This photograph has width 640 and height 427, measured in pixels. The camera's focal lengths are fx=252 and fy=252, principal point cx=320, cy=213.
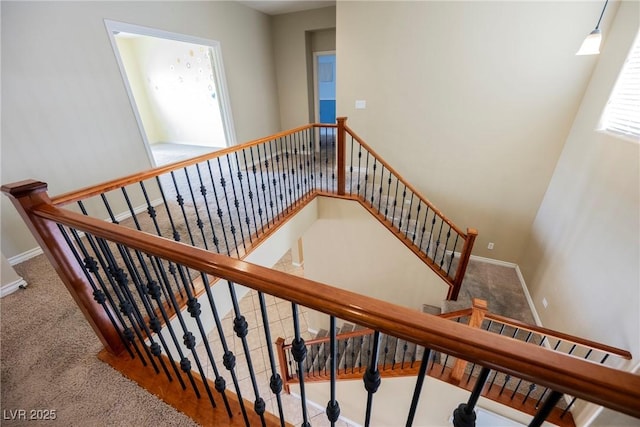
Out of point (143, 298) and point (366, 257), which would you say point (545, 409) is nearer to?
point (143, 298)

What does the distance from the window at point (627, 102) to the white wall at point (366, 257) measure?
238 cm

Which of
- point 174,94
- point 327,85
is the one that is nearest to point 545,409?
point 174,94

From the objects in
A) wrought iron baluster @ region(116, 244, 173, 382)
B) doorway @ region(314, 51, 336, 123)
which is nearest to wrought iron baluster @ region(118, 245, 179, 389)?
wrought iron baluster @ region(116, 244, 173, 382)

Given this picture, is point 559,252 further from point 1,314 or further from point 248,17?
point 248,17

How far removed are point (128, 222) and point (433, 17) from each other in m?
4.61

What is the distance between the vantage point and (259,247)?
2.56 metres

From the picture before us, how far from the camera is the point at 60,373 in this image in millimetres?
1354

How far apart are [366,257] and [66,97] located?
3924mm

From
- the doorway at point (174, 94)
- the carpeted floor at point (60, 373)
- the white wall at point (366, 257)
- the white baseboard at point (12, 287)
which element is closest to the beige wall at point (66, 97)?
the white baseboard at point (12, 287)

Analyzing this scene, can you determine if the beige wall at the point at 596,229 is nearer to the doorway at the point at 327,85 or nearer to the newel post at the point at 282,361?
the newel post at the point at 282,361

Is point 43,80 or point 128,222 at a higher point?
point 43,80

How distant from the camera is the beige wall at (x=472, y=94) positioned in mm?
3053

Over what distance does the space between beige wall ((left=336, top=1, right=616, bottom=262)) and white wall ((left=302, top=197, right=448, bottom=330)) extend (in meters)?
1.26

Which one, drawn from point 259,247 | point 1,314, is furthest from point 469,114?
point 1,314
